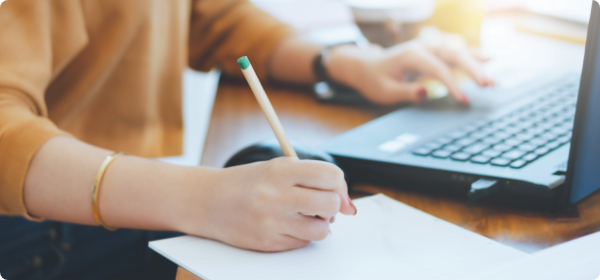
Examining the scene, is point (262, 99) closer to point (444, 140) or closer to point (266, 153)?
point (266, 153)

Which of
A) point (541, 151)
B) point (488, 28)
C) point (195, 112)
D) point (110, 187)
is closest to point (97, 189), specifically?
point (110, 187)

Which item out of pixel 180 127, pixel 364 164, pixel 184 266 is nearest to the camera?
pixel 184 266

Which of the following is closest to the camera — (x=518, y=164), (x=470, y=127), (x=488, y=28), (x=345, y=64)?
(x=518, y=164)

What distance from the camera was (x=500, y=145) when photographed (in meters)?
0.46

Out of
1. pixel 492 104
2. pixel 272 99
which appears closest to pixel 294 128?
pixel 272 99

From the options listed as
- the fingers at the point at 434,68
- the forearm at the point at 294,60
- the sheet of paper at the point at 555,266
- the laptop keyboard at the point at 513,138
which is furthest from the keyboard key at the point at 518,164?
the forearm at the point at 294,60

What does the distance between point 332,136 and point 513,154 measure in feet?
0.79

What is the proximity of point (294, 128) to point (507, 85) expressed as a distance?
12.3 inches

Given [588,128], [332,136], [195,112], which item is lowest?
[195,112]

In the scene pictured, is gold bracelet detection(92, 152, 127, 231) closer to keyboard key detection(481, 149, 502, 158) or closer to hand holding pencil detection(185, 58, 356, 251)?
hand holding pencil detection(185, 58, 356, 251)

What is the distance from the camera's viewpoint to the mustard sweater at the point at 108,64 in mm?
449

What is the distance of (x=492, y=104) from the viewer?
0.61m

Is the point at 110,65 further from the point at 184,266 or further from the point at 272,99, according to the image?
the point at 184,266

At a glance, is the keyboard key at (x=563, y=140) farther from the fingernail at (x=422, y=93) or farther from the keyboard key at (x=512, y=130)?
the fingernail at (x=422, y=93)
